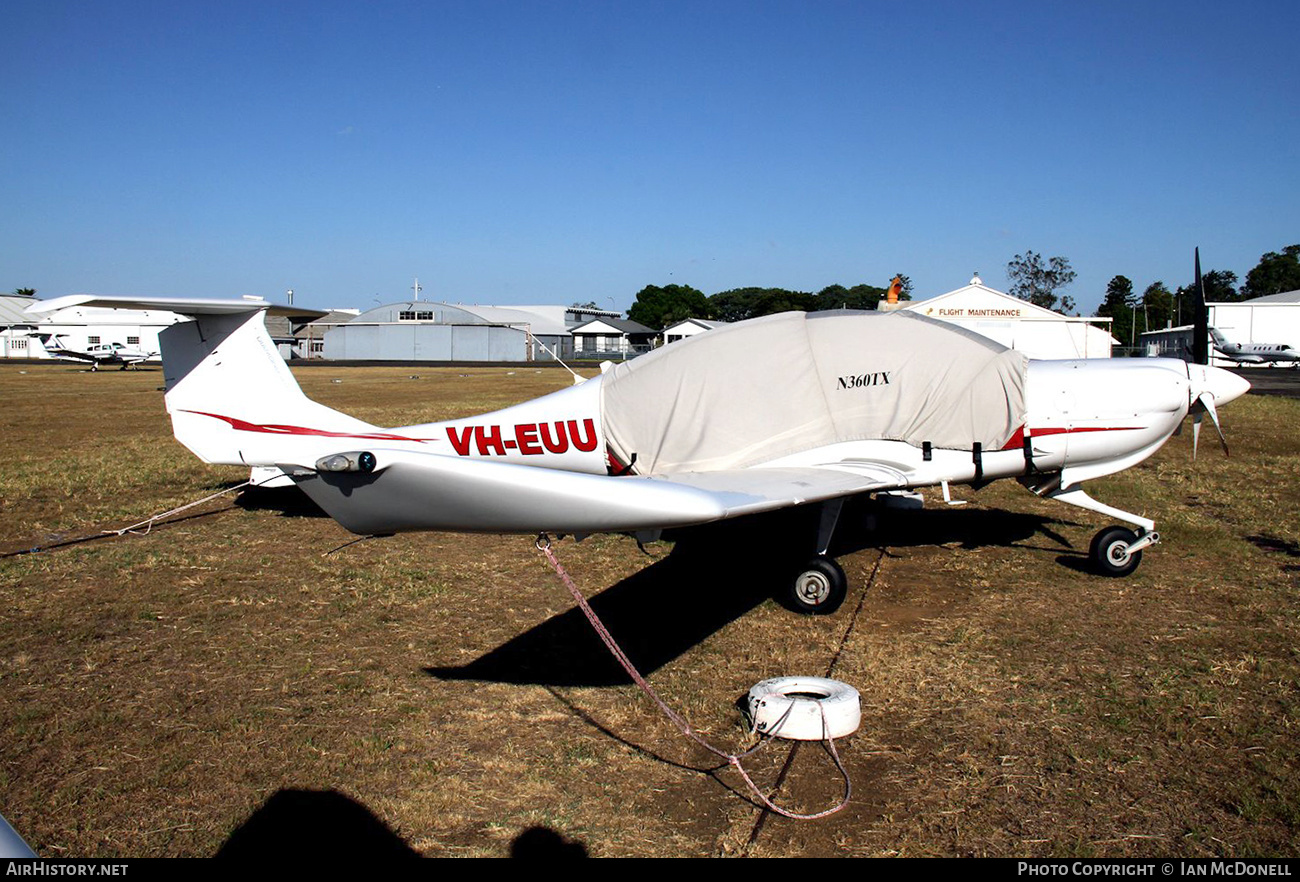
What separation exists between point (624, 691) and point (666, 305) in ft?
439

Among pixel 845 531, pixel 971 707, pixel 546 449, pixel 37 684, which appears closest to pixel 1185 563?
Answer: pixel 845 531

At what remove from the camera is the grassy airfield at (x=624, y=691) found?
12.5ft

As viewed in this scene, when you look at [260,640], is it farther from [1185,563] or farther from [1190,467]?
[1190,467]

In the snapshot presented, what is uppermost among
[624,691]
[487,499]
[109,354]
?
[109,354]

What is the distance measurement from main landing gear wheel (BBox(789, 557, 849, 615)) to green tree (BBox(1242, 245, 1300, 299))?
124 metres

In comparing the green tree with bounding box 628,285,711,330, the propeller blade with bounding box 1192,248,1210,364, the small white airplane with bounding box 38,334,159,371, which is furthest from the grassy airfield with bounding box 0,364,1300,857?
the green tree with bounding box 628,285,711,330

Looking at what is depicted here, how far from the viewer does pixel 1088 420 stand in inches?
297

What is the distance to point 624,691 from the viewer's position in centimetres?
530

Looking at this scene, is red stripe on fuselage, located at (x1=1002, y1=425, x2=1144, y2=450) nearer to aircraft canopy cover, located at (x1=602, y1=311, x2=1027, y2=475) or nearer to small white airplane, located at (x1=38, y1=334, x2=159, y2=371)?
aircraft canopy cover, located at (x1=602, y1=311, x2=1027, y2=475)

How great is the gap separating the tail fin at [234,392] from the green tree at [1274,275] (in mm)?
125602

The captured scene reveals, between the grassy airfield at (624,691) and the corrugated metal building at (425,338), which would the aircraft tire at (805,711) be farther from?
the corrugated metal building at (425,338)

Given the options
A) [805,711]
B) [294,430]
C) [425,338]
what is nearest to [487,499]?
[805,711]

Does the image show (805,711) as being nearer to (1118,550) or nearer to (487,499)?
(487,499)

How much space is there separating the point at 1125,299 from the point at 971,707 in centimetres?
11130
